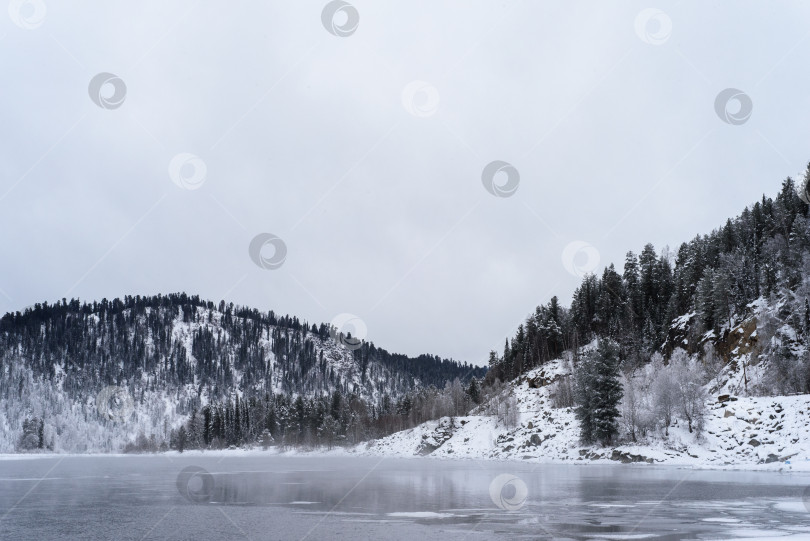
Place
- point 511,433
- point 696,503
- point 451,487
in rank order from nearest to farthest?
point 696,503 < point 451,487 < point 511,433

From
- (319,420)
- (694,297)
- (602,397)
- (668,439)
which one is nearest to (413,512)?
(668,439)

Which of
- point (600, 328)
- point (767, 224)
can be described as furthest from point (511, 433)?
point (767, 224)

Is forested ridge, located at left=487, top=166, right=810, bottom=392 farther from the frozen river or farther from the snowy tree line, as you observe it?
the frozen river

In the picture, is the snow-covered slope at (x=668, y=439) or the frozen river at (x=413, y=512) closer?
the frozen river at (x=413, y=512)

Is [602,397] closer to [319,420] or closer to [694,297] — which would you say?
[694,297]

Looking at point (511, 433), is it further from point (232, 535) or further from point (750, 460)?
point (232, 535)

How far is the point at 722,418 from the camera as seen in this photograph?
77.9 m

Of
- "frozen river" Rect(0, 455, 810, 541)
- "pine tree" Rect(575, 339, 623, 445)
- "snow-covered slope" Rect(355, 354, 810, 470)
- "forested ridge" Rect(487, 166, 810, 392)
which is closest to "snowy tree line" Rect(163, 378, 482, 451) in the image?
"forested ridge" Rect(487, 166, 810, 392)

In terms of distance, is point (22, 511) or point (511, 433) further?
point (511, 433)

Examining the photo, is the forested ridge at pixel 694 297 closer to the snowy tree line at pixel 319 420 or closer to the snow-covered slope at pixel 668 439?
the snow-covered slope at pixel 668 439

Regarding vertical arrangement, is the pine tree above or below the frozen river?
above

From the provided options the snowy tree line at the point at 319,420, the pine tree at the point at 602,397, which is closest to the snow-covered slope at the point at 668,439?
the pine tree at the point at 602,397

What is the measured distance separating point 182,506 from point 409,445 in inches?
4769

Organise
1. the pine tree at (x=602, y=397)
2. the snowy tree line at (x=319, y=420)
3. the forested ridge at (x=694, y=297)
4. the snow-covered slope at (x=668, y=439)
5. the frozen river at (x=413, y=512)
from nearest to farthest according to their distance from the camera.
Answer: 1. the frozen river at (x=413, y=512)
2. the snow-covered slope at (x=668, y=439)
3. the pine tree at (x=602, y=397)
4. the forested ridge at (x=694, y=297)
5. the snowy tree line at (x=319, y=420)
